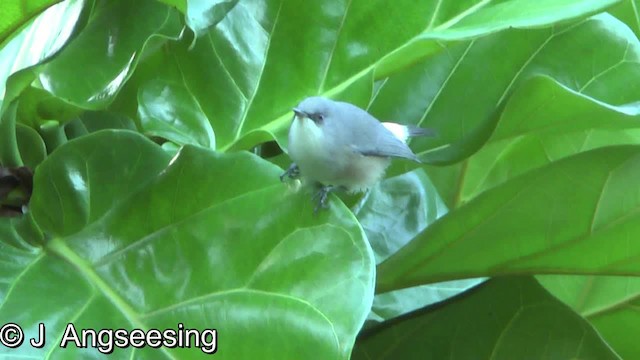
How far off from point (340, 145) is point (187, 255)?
0.21m

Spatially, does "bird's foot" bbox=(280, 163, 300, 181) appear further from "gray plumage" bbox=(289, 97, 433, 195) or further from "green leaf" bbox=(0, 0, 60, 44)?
"green leaf" bbox=(0, 0, 60, 44)

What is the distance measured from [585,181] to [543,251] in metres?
0.08

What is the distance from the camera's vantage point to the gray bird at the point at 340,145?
88cm

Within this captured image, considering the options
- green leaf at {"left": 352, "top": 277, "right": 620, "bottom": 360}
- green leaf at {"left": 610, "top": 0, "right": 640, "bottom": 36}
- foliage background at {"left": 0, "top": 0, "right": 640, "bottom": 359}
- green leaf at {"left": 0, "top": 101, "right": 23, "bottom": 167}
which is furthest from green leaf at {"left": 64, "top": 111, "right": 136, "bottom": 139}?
green leaf at {"left": 610, "top": 0, "right": 640, "bottom": 36}

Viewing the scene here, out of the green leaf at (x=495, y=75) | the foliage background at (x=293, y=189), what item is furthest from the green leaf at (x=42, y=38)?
the green leaf at (x=495, y=75)

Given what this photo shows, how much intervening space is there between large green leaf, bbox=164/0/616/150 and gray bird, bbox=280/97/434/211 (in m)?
0.05

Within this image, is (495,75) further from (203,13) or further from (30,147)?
(30,147)

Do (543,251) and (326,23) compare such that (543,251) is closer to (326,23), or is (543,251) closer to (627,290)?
(627,290)

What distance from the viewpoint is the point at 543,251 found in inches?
35.4

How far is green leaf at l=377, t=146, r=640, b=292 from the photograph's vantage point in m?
0.86

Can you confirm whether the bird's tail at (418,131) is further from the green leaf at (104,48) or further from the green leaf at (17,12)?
the green leaf at (17,12)

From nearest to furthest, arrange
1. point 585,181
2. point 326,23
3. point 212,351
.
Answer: point 212,351 < point 585,181 < point 326,23

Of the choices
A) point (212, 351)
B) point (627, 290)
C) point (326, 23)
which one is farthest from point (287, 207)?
point (627, 290)

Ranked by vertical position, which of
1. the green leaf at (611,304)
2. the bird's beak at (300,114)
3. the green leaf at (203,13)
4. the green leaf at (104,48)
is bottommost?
the green leaf at (611,304)
